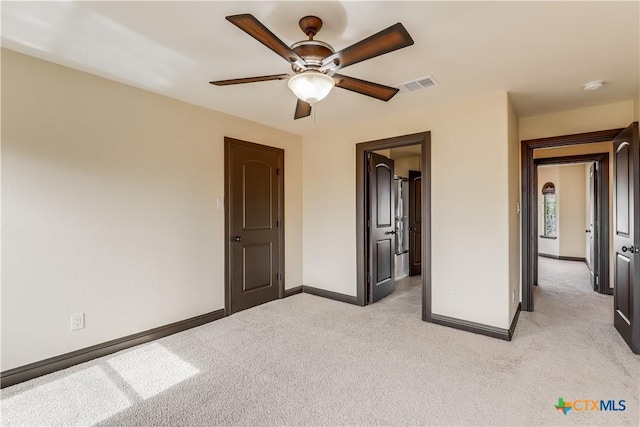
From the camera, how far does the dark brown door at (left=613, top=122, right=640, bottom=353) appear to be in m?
2.59

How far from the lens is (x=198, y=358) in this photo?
256 cm

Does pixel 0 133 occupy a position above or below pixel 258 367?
above

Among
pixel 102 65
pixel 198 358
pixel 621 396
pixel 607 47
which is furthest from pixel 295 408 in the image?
pixel 607 47

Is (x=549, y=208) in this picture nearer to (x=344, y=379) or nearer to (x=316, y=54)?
(x=344, y=379)

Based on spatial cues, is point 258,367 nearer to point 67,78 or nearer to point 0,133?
point 0,133

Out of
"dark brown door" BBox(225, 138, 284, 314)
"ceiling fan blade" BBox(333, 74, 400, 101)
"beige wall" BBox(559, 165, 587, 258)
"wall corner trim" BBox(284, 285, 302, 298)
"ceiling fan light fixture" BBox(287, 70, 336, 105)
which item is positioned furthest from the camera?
"beige wall" BBox(559, 165, 587, 258)

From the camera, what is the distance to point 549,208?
7.91m

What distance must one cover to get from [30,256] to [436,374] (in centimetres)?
320

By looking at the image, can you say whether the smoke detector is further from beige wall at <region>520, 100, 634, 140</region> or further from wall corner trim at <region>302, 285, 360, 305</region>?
wall corner trim at <region>302, 285, 360, 305</region>

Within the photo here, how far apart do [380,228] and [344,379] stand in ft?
7.81

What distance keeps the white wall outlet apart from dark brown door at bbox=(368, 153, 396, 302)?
121 inches

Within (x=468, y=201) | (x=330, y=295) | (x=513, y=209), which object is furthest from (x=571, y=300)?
(x=330, y=295)

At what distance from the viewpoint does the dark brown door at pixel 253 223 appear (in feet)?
11.9

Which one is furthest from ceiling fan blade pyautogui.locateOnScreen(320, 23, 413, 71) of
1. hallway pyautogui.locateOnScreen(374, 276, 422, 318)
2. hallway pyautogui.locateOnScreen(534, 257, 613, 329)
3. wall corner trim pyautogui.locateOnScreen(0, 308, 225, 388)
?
hallway pyautogui.locateOnScreen(534, 257, 613, 329)
